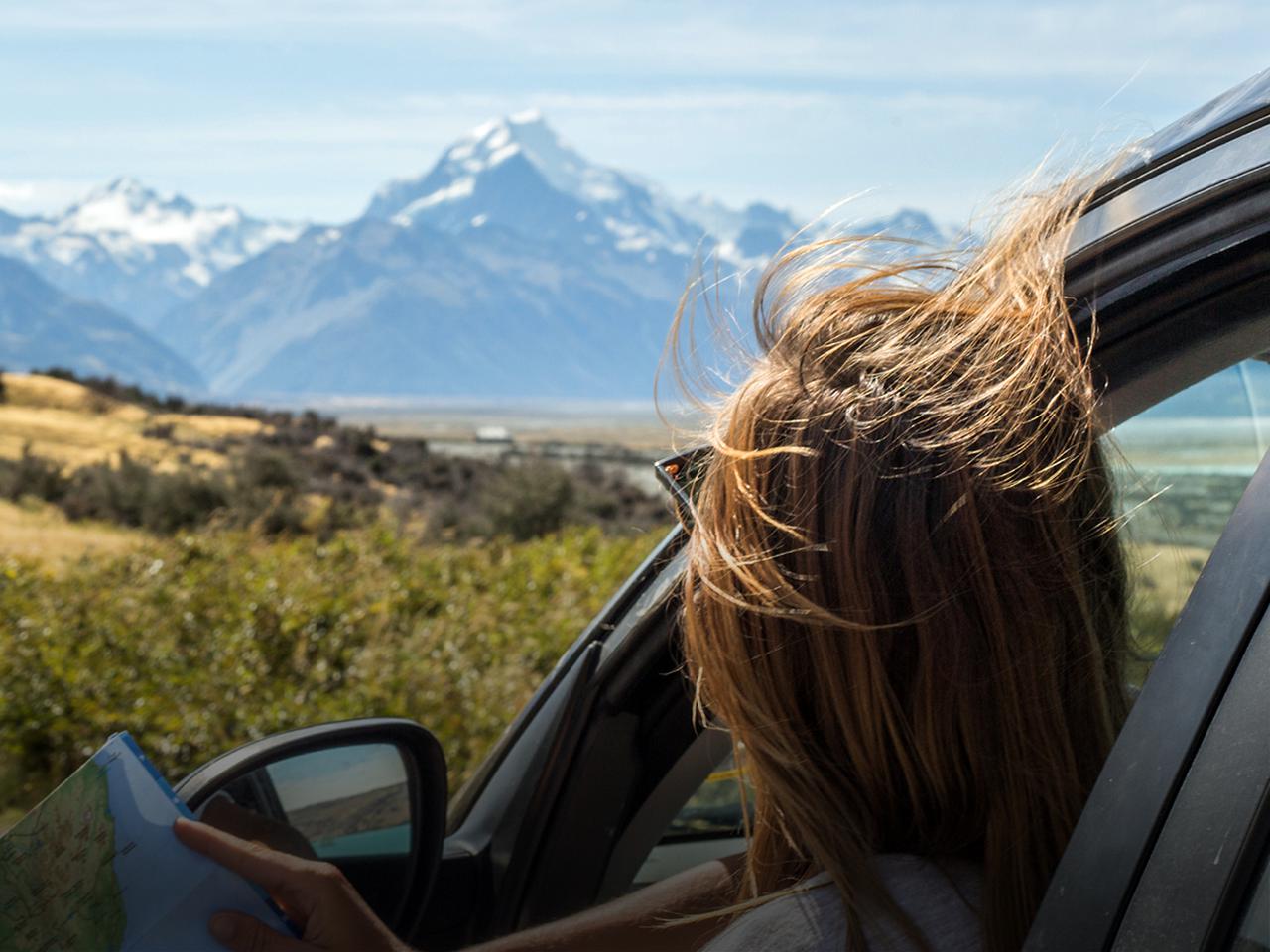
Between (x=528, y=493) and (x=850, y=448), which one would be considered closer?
→ (x=850, y=448)

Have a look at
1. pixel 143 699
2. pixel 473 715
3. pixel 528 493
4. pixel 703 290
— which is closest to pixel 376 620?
pixel 473 715

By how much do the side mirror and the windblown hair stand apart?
722mm

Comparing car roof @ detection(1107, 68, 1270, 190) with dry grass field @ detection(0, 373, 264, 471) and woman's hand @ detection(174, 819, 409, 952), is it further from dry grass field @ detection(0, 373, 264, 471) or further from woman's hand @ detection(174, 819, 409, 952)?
dry grass field @ detection(0, 373, 264, 471)

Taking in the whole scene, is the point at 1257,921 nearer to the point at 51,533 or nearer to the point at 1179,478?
the point at 1179,478

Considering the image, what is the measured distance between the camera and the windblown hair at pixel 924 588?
111 centimetres

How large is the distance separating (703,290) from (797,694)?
0.45 meters

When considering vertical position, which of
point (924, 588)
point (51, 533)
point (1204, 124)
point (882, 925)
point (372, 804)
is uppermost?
point (1204, 124)

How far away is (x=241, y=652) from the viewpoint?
5.82 metres

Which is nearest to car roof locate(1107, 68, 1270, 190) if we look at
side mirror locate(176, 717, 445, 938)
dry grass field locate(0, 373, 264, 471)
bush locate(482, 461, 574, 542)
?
side mirror locate(176, 717, 445, 938)

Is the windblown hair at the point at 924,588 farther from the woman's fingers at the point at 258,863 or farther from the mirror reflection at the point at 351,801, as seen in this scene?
the mirror reflection at the point at 351,801

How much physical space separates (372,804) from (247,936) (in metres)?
0.64

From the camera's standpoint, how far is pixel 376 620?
6500mm

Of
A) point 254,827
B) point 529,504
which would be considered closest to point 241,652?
point 254,827

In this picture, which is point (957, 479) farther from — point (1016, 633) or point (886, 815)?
point (886, 815)
